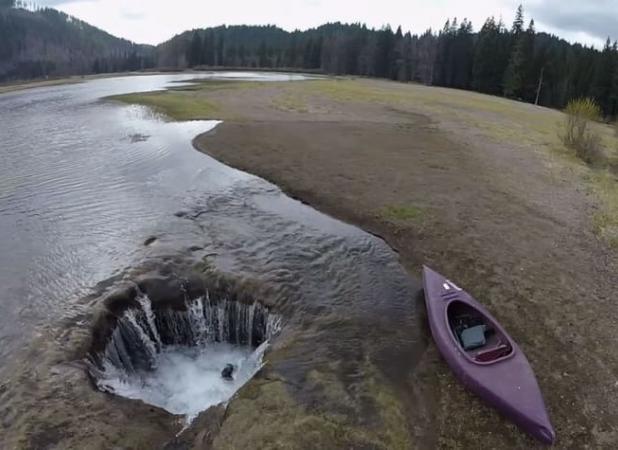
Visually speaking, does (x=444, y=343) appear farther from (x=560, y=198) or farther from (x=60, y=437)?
(x=560, y=198)

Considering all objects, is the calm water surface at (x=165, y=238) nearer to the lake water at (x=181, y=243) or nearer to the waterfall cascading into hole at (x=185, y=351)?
the lake water at (x=181, y=243)

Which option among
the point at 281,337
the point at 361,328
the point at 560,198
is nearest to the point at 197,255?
the point at 281,337

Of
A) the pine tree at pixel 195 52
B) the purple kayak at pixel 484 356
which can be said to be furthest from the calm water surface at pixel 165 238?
→ the pine tree at pixel 195 52

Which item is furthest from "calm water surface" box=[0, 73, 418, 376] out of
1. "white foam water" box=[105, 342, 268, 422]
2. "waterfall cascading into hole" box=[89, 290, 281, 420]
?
"white foam water" box=[105, 342, 268, 422]

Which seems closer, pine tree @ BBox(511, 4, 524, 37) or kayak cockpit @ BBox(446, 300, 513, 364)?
kayak cockpit @ BBox(446, 300, 513, 364)

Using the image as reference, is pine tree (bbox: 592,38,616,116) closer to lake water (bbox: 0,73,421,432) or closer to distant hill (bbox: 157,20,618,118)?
distant hill (bbox: 157,20,618,118)

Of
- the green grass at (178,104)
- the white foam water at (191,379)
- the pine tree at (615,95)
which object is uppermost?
the pine tree at (615,95)

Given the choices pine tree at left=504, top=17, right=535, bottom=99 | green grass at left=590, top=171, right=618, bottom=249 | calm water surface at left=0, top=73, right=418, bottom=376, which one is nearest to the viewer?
calm water surface at left=0, top=73, right=418, bottom=376

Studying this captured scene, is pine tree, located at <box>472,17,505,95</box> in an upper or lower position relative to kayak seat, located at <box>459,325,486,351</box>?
upper

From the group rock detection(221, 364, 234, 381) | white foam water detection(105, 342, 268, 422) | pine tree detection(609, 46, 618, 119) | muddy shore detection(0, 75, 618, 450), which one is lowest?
white foam water detection(105, 342, 268, 422)
